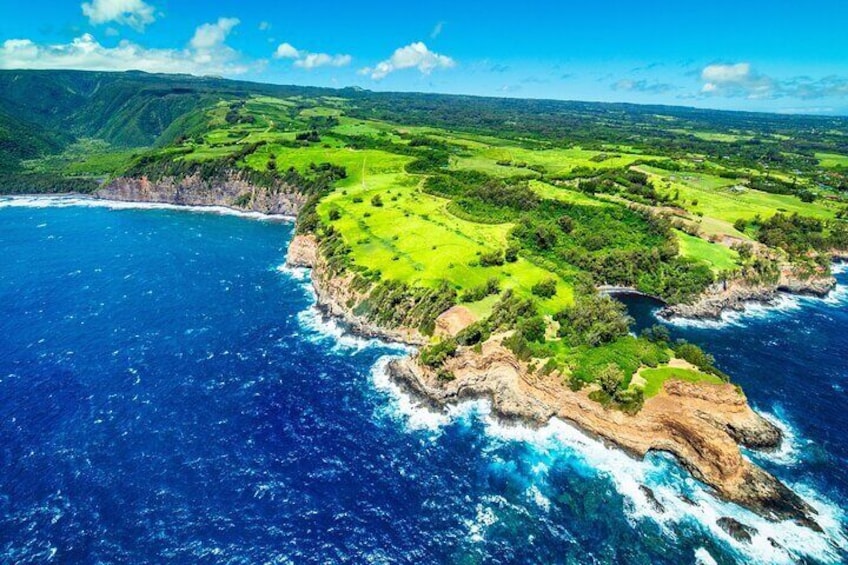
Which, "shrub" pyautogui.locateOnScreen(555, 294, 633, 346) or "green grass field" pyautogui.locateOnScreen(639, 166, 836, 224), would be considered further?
"green grass field" pyautogui.locateOnScreen(639, 166, 836, 224)

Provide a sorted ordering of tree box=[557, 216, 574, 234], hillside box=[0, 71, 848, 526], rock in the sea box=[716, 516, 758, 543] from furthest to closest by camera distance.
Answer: tree box=[557, 216, 574, 234]
hillside box=[0, 71, 848, 526]
rock in the sea box=[716, 516, 758, 543]

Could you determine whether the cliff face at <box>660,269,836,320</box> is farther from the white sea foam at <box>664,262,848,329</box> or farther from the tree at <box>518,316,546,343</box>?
the tree at <box>518,316,546,343</box>

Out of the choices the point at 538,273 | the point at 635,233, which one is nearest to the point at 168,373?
the point at 538,273

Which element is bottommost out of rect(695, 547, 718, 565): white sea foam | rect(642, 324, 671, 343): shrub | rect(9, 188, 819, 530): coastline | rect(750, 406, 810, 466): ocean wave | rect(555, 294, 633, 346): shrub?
rect(695, 547, 718, 565): white sea foam

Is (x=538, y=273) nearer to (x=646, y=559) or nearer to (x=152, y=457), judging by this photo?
(x=646, y=559)

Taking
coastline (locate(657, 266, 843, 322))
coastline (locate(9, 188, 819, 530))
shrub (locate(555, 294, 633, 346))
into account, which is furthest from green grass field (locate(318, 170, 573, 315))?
coastline (locate(657, 266, 843, 322))

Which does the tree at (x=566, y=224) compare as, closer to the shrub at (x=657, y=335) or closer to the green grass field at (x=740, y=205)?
the green grass field at (x=740, y=205)

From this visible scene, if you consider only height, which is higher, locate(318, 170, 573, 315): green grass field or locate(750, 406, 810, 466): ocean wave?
locate(318, 170, 573, 315): green grass field

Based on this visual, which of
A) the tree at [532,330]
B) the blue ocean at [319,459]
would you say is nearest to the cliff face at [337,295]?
the blue ocean at [319,459]
